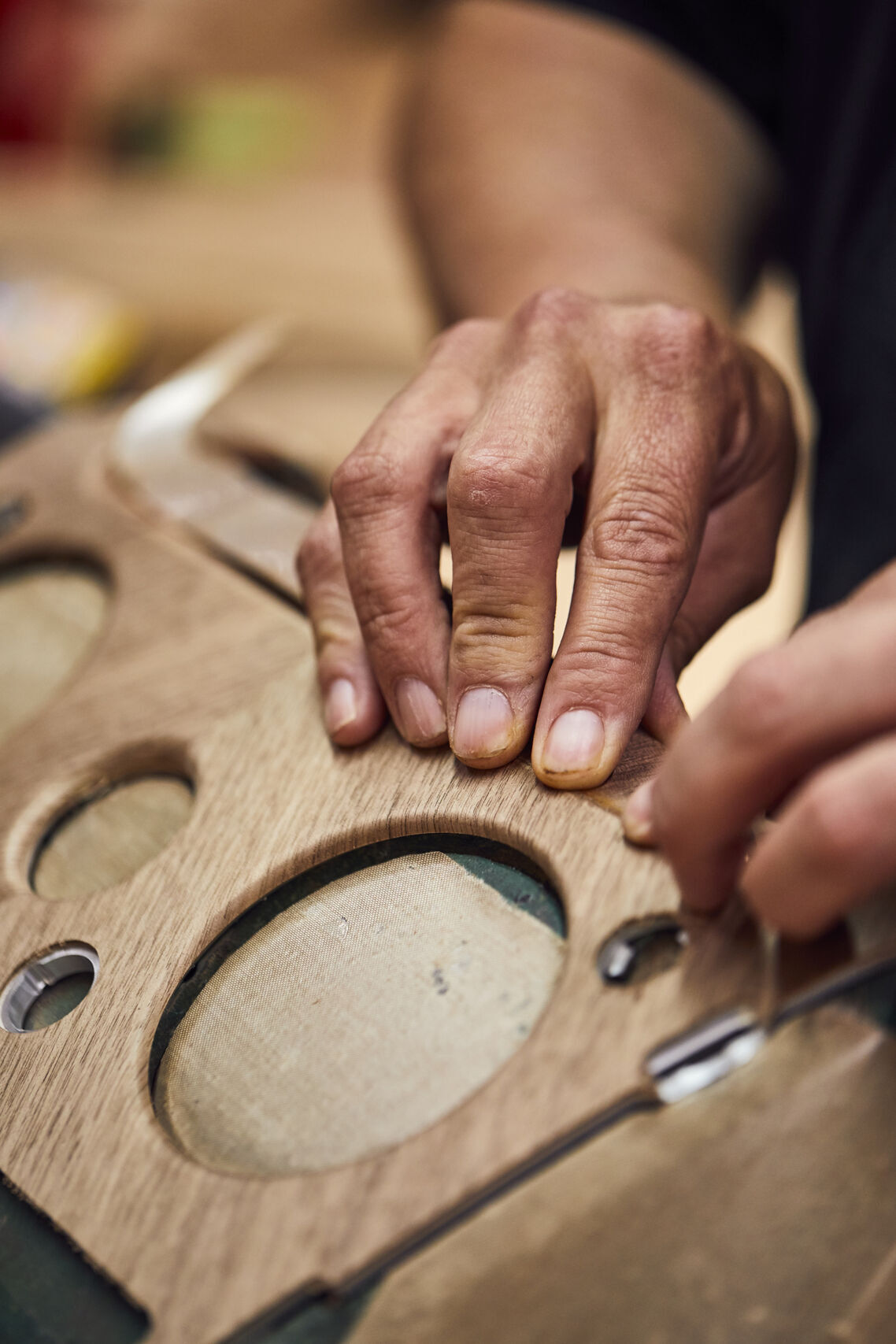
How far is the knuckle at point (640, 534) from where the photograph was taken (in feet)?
1.91

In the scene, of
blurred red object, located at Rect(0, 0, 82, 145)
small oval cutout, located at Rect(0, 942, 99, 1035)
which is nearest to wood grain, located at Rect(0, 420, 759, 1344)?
small oval cutout, located at Rect(0, 942, 99, 1035)

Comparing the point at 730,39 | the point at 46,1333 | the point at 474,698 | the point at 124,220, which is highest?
the point at 730,39

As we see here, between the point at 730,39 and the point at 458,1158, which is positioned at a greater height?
the point at 730,39

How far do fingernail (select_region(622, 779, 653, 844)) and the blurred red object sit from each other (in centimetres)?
323

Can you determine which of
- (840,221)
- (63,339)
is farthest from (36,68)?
(840,221)

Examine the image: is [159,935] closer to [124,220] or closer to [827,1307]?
[827,1307]

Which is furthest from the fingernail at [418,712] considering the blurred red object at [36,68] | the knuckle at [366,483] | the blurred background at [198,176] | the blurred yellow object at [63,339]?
the blurred red object at [36,68]

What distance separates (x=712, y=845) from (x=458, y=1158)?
0.15m

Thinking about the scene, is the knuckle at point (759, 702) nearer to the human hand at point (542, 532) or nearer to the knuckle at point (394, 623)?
the human hand at point (542, 532)

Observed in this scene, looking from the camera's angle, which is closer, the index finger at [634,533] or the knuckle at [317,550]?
the index finger at [634,533]

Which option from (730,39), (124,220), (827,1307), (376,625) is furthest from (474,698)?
(124,220)

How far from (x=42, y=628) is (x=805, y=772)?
0.62m

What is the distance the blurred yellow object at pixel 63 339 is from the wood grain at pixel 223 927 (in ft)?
3.36

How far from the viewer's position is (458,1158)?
425mm
